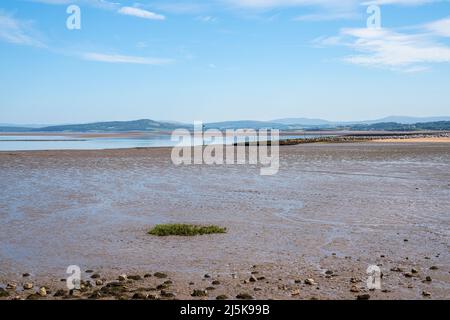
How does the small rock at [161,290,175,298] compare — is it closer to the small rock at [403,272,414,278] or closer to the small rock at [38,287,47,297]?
the small rock at [38,287,47,297]

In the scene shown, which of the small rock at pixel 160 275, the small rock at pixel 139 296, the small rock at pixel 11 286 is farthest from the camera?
the small rock at pixel 160 275

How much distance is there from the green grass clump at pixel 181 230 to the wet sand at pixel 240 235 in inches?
17.2

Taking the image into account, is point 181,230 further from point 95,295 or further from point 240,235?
point 95,295

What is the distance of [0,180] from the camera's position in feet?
107

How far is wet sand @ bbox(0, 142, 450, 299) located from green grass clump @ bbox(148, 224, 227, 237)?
0.44 m

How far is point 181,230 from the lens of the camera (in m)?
16.7

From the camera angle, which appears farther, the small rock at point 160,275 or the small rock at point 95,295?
the small rock at point 160,275

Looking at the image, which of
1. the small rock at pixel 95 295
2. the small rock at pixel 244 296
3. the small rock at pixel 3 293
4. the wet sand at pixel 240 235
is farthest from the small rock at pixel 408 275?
the small rock at pixel 3 293

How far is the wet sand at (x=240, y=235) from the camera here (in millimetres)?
11438

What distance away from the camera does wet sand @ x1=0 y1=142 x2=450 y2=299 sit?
1144cm

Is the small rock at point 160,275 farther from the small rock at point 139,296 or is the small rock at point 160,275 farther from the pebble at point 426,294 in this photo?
the pebble at point 426,294

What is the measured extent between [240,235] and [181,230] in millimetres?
1942

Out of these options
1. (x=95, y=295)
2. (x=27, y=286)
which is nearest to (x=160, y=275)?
(x=95, y=295)

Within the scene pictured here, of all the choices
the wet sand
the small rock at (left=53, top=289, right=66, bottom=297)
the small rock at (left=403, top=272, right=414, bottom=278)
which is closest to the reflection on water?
the wet sand
